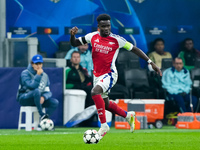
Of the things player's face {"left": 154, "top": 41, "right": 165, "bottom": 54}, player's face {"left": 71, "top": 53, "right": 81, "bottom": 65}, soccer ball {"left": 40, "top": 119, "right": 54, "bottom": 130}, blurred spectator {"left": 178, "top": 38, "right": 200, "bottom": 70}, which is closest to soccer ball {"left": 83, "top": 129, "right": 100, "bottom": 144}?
soccer ball {"left": 40, "top": 119, "right": 54, "bottom": 130}

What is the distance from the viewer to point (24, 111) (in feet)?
46.3

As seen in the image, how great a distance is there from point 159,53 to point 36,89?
235 inches

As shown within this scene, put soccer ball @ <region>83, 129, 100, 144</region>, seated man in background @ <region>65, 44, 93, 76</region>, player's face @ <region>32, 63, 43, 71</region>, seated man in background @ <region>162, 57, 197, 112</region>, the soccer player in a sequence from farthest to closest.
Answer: seated man in background @ <region>65, 44, 93, 76</region> < seated man in background @ <region>162, 57, 197, 112</region> < player's face @ <region>32, 63, 43, 71</region> < the soccer player < soccer ball @ <region>83, 129, 100, 144</region>

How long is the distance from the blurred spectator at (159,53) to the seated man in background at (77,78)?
2900 mm

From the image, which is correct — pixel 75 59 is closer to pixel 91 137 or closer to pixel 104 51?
pixel 104 51

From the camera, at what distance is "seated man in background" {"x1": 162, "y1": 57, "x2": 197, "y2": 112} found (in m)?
16.9

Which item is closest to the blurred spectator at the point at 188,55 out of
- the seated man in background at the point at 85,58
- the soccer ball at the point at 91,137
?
the seated man in background at the point at 85,58

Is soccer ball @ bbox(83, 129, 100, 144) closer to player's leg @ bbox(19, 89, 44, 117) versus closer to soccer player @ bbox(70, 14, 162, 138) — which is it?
soccer player @ bbox(70, 14, 162, 138)

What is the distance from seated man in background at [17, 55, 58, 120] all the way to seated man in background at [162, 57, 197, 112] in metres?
4.06

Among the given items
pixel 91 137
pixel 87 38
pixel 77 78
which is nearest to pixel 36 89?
pixel 77 78

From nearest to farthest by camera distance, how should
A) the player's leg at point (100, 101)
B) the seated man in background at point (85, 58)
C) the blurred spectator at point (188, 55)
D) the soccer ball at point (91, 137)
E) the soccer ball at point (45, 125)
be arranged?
the soccer ball at point (91, 137) → the player's leg at point (100, 101) → the soccer ball at point (45, 125) → the seated man in background at point (85, 58) → the blurred spectator at point (188, 55)

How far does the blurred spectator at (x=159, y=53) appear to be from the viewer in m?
18.5

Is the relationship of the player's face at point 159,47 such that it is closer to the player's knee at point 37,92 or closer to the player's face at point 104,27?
the player's knee at point 37,92

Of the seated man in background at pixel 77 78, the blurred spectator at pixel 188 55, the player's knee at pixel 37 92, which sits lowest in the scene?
the player's knee at pixel 37 92
